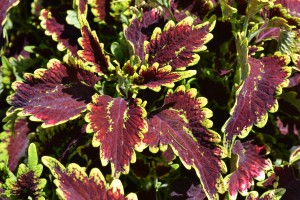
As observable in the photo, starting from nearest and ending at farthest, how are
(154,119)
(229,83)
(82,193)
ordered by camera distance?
(82,193) → (154,119) → (229,83)

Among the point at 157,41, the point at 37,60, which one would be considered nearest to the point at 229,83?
the point at 157,41

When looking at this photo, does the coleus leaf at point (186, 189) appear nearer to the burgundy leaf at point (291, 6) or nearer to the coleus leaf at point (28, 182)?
the coleus leaf at point (28, 182)

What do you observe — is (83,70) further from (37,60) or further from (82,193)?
(37,60)

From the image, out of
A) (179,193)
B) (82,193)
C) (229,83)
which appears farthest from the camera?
(229,83)

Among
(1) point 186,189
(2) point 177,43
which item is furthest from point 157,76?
(1) point 186,189

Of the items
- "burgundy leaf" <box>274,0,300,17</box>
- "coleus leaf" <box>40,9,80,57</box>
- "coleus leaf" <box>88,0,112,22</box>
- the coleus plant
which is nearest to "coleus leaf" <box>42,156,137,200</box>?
the coleus plant

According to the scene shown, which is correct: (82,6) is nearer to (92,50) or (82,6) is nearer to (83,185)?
(92,50)

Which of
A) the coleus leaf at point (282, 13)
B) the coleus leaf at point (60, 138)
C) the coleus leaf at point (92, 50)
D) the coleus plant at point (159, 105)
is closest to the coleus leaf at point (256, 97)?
the coleus plant at point (159, 105)
